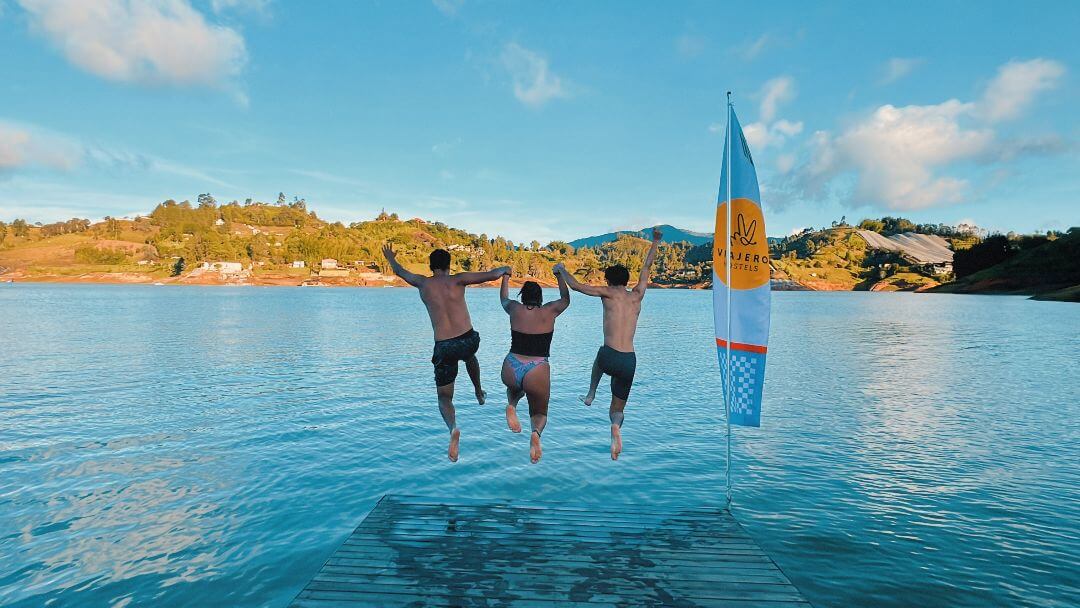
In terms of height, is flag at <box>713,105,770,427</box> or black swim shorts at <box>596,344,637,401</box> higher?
flag at <box>713,105,770,427</box>

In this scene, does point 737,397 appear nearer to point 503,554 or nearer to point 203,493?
point 503,554

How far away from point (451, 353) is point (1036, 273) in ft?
685

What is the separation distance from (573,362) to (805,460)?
23570 millimetres

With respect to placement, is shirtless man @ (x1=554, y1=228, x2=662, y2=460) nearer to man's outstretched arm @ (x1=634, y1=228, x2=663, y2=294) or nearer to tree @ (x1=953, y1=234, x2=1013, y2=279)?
man's outstretched arm @ (x1=634, y1=228, x2=663, y2=294)

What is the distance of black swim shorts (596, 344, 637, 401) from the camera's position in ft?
32.8

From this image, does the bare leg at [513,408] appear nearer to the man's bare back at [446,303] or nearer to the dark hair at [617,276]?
the man's bare back at [446,303]

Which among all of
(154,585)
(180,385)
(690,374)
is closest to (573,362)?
(690,374)

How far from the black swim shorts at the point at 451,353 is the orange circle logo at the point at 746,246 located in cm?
457

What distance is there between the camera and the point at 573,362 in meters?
41.2

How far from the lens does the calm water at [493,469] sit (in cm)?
1101

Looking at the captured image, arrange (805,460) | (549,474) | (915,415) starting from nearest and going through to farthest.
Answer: (549,474) < (805,460) < (915,415)

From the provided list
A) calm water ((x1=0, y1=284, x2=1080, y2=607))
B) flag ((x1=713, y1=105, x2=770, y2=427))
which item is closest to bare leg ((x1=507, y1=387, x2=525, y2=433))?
flag ((x1=713, y1=105, x2=770, y2=427))

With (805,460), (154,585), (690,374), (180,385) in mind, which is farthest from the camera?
(690,374)

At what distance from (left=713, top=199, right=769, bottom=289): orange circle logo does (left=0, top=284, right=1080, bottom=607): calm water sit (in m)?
5.85
